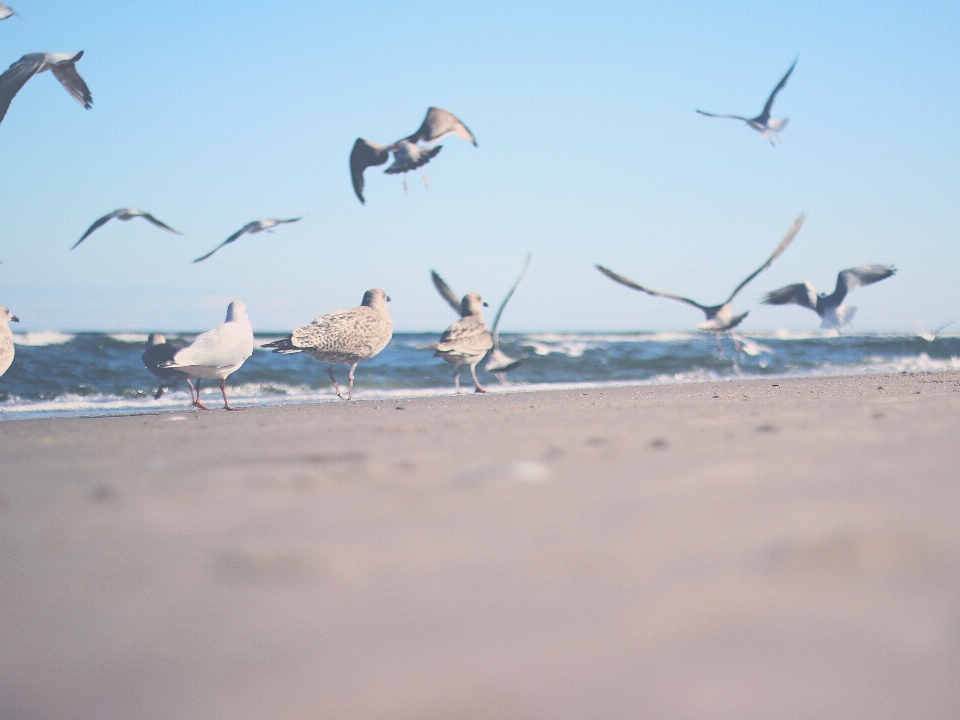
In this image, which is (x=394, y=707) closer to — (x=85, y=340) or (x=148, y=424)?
(x=148, y=424)

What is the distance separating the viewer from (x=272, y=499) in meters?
1.98

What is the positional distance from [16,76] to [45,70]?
0.27 meters

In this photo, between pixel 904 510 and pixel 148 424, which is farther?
pixel 148 424

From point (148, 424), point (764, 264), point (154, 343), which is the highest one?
point (764, 264)

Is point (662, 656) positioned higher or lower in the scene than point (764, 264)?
lower

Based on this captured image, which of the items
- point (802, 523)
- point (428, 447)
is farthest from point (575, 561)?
point (428, 447)

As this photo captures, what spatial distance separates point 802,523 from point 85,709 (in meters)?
1.21

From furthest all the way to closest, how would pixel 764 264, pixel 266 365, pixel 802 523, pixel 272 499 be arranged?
1. pixel 266 365
2. pixel 764 264
3. pixel 272 499
4. pixel 802 523

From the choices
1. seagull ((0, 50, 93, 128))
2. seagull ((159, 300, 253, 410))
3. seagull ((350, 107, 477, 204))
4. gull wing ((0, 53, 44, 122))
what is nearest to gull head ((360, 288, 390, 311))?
seagull ((350, 107, 477, 204))

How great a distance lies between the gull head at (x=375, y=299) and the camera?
9188 mm

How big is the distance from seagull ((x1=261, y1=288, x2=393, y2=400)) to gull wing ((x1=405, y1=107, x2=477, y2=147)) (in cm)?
211

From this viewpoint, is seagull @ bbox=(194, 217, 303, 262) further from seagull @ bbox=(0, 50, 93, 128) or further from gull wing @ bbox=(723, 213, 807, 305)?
gull wing @ bbox=(723, 213, 807, 305)

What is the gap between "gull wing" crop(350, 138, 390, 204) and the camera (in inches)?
381

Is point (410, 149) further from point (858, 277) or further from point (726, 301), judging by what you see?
point (858, 277)
